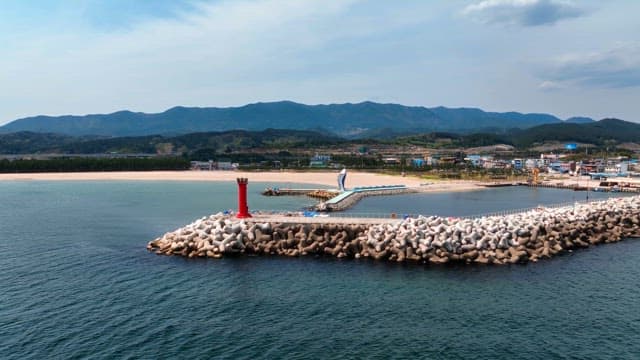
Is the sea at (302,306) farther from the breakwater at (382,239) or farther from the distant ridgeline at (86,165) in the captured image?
the distant ridgeline at (86,165)

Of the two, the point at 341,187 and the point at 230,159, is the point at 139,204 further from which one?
the point at 230,159

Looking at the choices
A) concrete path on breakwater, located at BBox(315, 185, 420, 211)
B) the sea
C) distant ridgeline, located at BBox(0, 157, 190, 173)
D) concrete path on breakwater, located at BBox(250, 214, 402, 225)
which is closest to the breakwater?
concrete path on breakwater, located at BBox(250, 214, 402, 225)

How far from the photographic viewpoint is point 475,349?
2022 centimetres

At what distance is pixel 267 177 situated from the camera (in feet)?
352

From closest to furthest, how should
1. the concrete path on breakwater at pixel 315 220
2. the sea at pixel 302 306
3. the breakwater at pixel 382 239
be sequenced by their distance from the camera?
1. the sea at pixel 302 306
2. the breakwater at pixel 382 239
3. the concrete path on breakwater at pixel 315 220

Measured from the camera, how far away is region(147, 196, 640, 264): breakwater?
1300 inches

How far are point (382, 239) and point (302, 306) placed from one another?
435 inches

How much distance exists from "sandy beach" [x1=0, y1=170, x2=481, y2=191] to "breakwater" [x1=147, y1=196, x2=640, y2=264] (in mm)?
50562

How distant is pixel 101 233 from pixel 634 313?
3618cm

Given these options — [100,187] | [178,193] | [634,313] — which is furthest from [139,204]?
[634,313]

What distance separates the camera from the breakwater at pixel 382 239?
3303 cm

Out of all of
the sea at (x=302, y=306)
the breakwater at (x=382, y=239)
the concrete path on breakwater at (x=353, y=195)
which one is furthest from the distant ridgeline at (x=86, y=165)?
the breakwater at (x=382, y=239)

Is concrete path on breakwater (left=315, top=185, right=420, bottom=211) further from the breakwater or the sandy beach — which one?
the breakwater

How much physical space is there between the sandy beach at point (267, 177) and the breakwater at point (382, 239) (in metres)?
50.6
